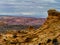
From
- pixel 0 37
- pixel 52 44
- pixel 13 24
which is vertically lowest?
pixel 13 24

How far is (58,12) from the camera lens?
46969 mm

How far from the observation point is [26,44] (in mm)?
43156

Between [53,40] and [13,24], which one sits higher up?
[53,40]

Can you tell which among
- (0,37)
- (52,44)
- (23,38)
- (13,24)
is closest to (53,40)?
(52,44)

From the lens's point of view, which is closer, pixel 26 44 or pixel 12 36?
pixel 26 44

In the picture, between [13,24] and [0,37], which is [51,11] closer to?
[0,37]

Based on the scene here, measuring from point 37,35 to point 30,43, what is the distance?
3.26 m

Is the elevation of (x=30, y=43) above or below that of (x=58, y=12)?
below

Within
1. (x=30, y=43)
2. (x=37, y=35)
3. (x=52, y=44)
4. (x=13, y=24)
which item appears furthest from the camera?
(x=13, y=24)

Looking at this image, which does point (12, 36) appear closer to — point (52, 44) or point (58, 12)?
point (58, 12)

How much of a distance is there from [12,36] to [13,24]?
→ 80.4m

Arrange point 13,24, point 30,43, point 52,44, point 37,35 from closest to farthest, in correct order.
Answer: point 52,44, point 30,43, point 37,35, point 13,24

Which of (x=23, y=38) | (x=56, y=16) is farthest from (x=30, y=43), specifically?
(x=56, y=16)

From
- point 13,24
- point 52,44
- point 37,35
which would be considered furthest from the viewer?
point 13,24
